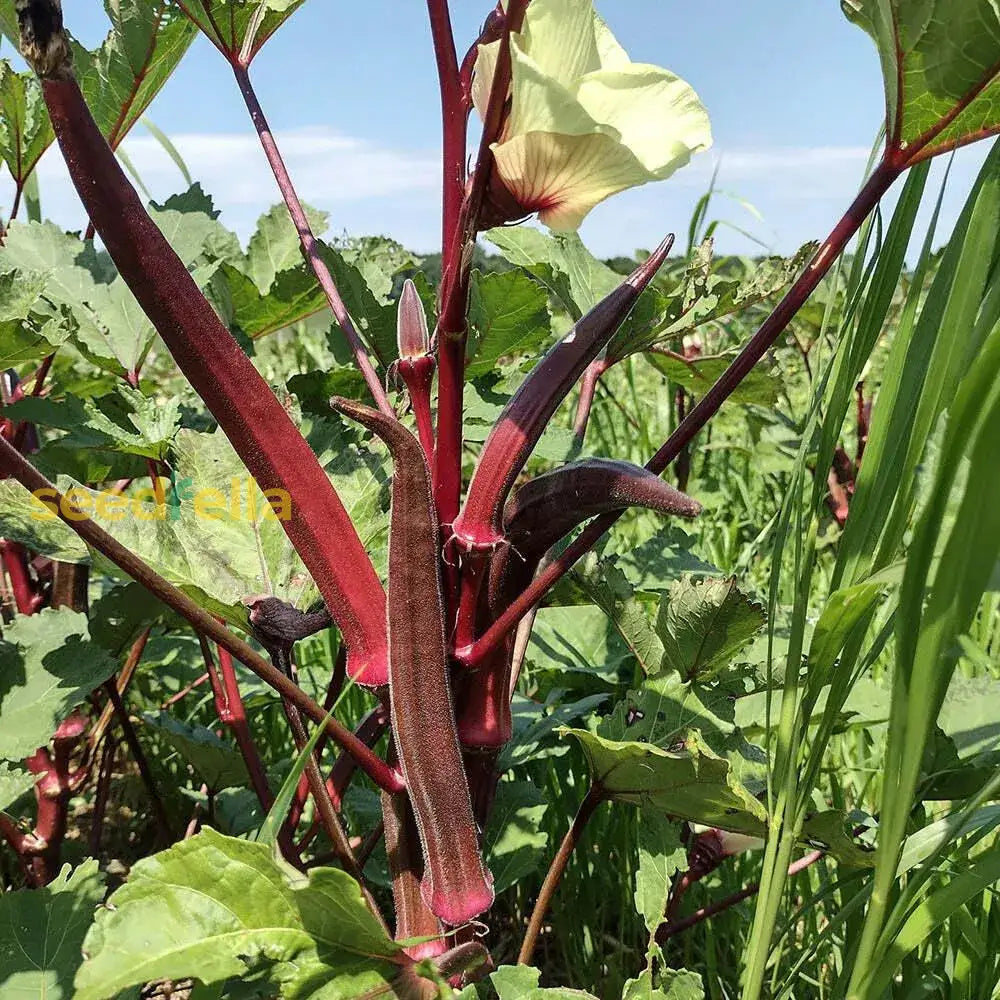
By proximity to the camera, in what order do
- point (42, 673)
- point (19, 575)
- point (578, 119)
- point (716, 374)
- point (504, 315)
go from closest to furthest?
point (578, 119)
point (42, 673)
point (504, 315)
point (19, 575)
point (716, 374)

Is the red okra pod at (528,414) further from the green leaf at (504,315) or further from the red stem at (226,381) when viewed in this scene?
the green leaf at (504,315)

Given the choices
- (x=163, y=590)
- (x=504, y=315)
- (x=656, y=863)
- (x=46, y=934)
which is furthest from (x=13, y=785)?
(x=504, y=315)

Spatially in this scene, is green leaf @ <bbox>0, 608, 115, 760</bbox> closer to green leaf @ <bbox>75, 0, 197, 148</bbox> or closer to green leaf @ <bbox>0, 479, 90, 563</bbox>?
green leaf @ <bbox>0, 479, 90, 563</bbox>

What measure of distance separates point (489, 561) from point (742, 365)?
0.79 feet

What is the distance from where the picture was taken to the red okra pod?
2.44ft

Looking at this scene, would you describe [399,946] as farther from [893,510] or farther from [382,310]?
[382,310]

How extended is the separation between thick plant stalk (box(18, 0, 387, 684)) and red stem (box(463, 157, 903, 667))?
10 centimetres

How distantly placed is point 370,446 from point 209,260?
532 mm

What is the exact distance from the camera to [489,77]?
0.64 metres

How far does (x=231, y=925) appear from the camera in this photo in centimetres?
63

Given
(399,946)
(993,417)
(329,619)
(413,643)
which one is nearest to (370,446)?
(329,619)

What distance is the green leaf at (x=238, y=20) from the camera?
2.93 feet

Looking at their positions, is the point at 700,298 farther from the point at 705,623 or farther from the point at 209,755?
the point at 209,755

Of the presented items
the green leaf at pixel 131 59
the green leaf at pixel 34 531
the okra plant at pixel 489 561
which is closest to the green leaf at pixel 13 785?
the okra plant at pixel 489 561
